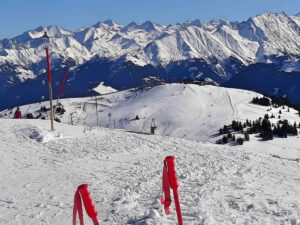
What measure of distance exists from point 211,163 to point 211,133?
554ft

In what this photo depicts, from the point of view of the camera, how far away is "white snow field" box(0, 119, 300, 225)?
16.8 meters

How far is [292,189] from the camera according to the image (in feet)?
71.5

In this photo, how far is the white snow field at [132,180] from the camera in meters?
16.8

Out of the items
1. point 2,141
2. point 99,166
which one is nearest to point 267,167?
point 99,166

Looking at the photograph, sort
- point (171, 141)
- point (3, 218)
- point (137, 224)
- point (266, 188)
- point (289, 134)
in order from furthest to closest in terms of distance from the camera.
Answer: point (289, 134) → point (171, 141) → point (266, 188) → point (3, 218) → point (137, 224)

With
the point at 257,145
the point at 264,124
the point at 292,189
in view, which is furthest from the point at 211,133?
the point at 292,189

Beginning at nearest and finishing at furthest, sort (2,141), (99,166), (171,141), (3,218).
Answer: (3,218) → (99,166) → (2,141) → (171,141)

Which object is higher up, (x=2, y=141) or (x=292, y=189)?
(x=2, y=141)

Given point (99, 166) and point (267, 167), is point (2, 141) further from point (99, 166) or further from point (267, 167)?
point (267, 167)

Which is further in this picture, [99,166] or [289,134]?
[289,134]

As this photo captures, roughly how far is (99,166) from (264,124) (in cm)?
16402

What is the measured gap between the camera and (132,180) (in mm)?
22641

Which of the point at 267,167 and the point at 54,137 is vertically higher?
the point at 54,137

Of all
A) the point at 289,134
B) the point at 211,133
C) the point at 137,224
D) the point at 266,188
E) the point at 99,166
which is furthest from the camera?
the point at 211,133
